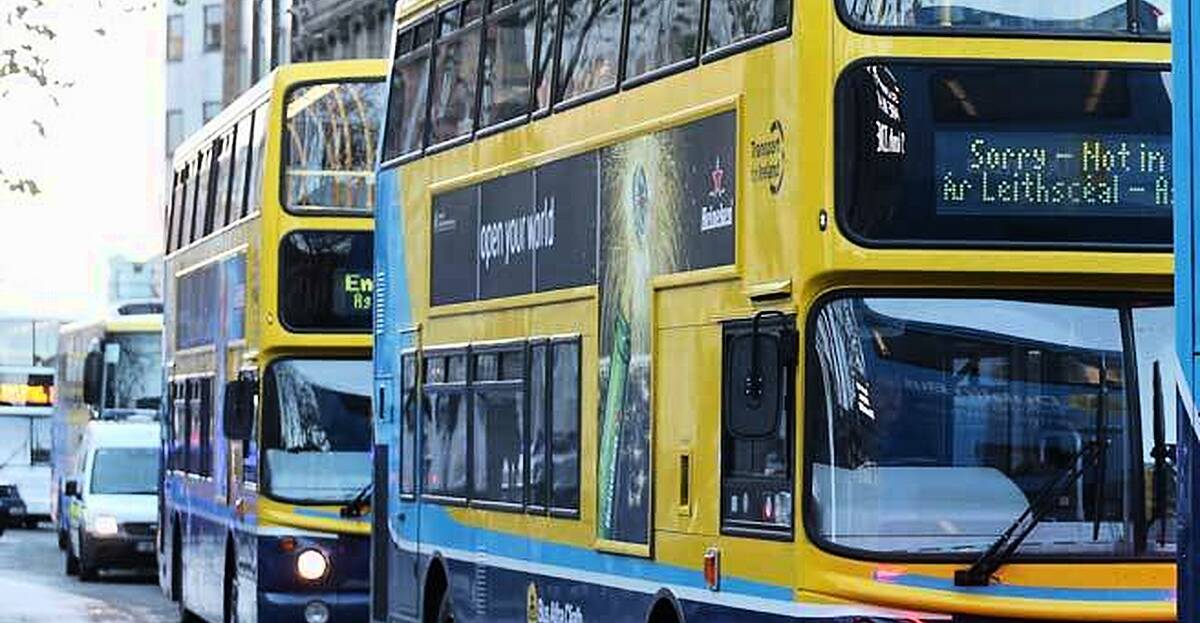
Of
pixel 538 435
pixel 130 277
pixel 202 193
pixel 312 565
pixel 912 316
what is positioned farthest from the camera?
pixel 130 277

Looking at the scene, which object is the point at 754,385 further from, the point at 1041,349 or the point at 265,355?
the point at 265,355

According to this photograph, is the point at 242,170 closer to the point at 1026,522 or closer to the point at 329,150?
the point at 329,150

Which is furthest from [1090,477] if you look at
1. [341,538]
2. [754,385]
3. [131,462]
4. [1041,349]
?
[131,462]

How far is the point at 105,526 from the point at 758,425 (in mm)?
25855

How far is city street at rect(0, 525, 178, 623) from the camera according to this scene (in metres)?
28.8

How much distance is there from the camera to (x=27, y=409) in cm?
5822

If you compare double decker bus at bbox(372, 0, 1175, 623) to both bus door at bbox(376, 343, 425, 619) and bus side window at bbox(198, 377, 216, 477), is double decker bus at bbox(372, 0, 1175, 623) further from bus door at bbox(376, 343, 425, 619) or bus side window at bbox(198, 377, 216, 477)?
bus side window at bbox(198, 377, 216, 477)

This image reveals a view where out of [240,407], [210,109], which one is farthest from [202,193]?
[210,109]

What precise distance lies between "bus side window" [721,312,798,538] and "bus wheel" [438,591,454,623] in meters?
5.01

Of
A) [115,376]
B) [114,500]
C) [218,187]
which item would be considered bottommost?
[114,500]

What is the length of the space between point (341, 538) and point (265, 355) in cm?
140

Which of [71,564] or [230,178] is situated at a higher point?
[230,178]

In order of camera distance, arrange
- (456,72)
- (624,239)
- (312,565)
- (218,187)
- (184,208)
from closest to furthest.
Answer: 1. (624,239)
2. (456,72)
3. (312,565)
4. (218,187)
5. (184,208)

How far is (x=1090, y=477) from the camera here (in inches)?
412
